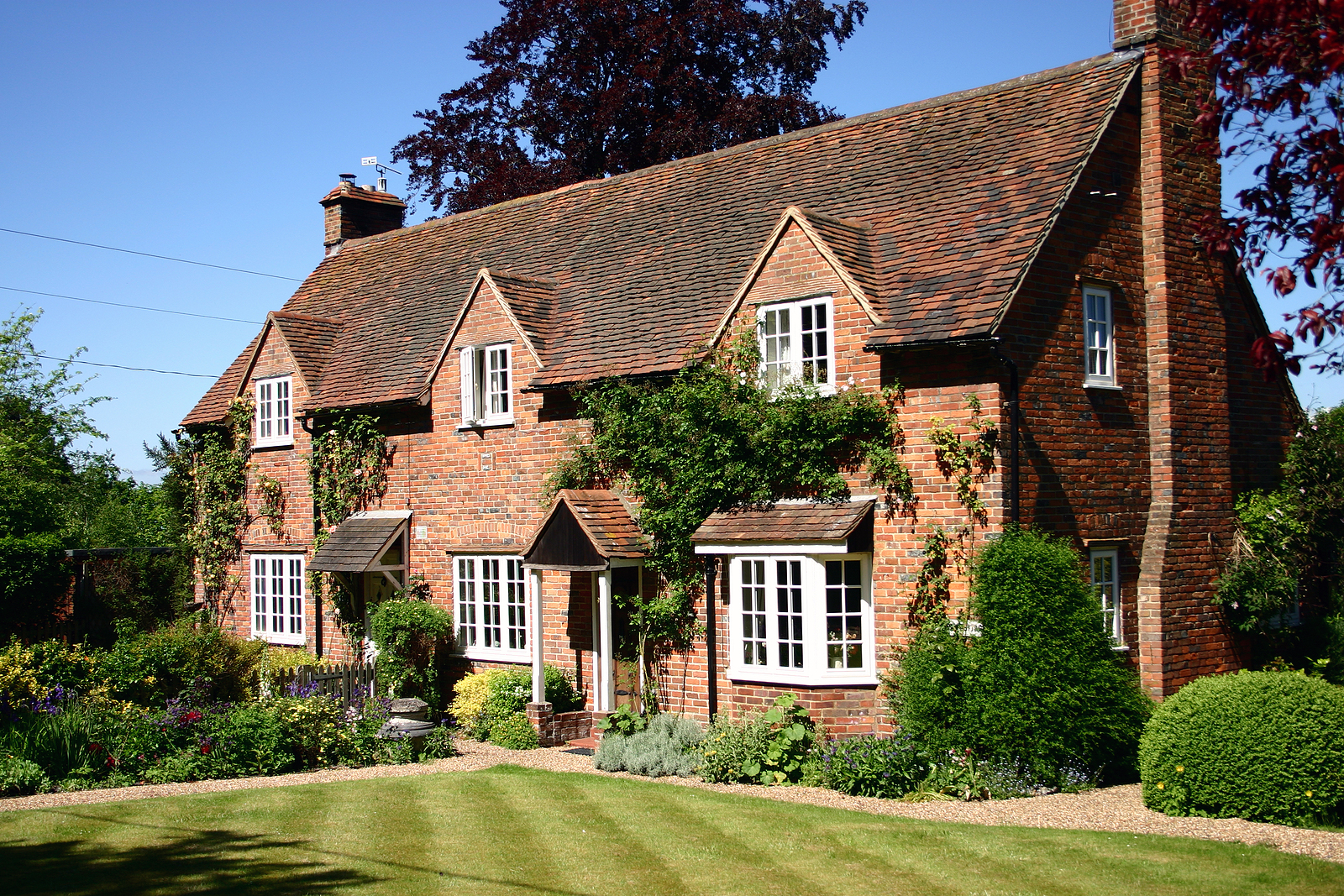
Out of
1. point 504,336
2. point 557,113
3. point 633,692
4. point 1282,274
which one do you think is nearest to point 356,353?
point 504,336

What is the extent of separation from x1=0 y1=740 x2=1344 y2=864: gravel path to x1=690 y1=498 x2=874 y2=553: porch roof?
10.4ft

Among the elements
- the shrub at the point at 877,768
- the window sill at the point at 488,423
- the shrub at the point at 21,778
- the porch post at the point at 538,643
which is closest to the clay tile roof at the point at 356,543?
the window sill at the point at 488,423

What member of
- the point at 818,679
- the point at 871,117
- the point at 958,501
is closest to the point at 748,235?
the point at 871,117

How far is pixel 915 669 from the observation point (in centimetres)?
1488

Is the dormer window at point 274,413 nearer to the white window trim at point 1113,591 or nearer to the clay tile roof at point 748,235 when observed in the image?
the clay tile roof at point 748,235

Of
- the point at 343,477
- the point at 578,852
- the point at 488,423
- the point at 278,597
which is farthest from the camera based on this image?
the point at 278,597

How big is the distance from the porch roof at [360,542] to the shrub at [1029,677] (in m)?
11.2

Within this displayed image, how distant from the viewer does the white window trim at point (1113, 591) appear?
52.5 feet

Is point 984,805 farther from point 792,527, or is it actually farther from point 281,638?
point 281,638

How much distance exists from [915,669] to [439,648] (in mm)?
9881

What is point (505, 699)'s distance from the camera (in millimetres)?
19219

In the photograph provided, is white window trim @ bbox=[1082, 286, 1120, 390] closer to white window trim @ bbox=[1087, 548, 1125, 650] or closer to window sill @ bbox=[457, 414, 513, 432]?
white window trim @ bbox=[1087, 548, 1125, 650]

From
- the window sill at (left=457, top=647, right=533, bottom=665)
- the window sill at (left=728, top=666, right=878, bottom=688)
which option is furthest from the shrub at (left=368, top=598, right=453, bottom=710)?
the window sill at (left=728, top=666, right=878, bottom=688)

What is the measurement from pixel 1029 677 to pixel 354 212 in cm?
2346
